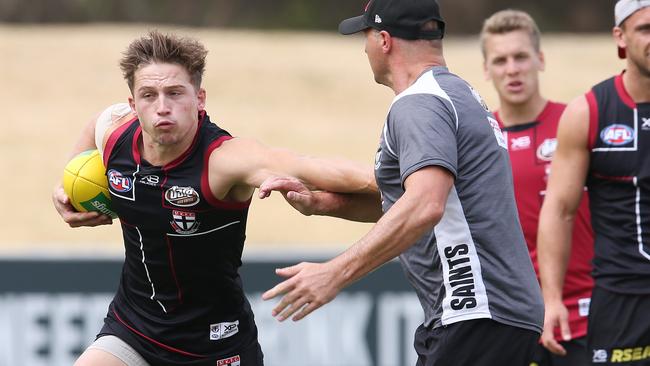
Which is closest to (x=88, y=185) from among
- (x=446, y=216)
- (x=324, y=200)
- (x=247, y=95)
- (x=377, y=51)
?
(x=324, y=200)

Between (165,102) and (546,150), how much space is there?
2790 mm

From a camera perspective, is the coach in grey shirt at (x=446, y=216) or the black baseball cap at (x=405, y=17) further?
the black baseball cap at (x=405, y=17)

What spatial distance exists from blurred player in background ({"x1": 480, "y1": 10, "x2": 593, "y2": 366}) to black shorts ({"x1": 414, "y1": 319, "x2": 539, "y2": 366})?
2047mm

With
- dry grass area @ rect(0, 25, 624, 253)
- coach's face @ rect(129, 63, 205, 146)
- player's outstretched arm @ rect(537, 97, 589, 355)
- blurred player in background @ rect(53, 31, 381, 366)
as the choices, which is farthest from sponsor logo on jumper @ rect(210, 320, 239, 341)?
dry grass area @ rect(0, 25, 624, 253)

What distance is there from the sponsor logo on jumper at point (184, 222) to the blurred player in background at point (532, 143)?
2.42m

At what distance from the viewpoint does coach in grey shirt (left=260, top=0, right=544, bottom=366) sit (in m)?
4.80

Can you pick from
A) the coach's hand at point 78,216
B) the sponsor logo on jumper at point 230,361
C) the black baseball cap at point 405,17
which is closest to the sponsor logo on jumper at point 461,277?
the black baseball cap at point 405,17

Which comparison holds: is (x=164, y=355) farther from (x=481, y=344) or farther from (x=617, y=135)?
(x=617, y=135)

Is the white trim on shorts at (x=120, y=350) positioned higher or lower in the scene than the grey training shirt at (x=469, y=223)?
lower

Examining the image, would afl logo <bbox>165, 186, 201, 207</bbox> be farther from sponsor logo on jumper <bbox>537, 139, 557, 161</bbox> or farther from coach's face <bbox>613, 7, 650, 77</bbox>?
sponsor logo on jumper <bbox>537, 139, 557, 161</bbox>

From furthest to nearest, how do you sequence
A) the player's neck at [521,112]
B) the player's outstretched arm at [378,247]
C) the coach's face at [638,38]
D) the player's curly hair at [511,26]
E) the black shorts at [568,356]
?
1. the player's curly hair at [511,26]
2. the player's neck at [521,112]
3. the black shorts at [568,356]
4. the coach's face at [638,38]
5. the player's outstretched arm at [378,247]

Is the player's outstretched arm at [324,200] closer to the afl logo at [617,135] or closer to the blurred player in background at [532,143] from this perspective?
the afl logo at [617,135]

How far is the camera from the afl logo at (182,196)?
5.96 meters

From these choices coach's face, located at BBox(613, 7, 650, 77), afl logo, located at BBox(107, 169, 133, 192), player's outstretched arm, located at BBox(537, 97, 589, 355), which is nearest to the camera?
afl logo, located at BBox(107, 169, 133, 192)
